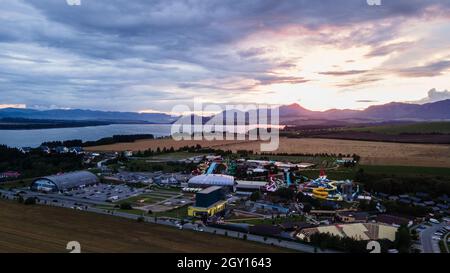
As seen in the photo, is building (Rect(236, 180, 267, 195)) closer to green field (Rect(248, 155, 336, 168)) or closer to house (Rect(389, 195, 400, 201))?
house (Rect(389, 195, 400, 201))

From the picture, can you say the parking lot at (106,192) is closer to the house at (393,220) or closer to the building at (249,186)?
the building at (249,186)

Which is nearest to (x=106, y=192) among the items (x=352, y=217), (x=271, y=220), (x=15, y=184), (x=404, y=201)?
(x=15, y=184)

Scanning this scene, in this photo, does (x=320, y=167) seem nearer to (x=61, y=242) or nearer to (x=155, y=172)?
(x=155, y=172)

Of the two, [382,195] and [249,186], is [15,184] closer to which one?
[249,186]

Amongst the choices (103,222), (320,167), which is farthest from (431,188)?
(103,222)

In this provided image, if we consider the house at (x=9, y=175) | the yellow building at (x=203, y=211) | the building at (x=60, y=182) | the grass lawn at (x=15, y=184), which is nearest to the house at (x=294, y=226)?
the yellow building at (x=203, y=211)

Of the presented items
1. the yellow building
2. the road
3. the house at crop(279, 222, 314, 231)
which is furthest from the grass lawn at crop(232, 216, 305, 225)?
the road
